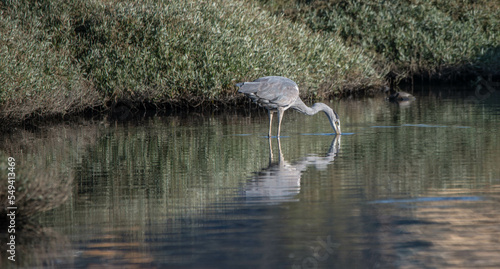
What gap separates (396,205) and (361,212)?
2.03 feet

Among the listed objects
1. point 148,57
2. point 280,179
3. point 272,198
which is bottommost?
point 272,198

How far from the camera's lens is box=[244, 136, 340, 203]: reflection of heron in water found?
430 inches

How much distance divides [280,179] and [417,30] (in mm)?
26608

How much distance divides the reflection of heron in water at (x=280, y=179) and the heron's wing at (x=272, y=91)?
71.9 inches

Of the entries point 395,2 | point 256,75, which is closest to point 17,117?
point 256,75

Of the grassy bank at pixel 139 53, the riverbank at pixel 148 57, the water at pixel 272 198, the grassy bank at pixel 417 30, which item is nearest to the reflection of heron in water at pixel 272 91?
the water at pixel 272 198

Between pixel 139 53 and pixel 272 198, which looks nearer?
pixel 272 198

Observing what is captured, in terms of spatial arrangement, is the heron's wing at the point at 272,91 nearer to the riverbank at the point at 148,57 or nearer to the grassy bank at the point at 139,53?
the riverbank at the point at 148,57

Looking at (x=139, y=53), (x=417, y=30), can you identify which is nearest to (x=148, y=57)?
(x=139, y=53)

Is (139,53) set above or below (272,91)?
above

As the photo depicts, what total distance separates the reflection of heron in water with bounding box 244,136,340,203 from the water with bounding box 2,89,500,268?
3cm

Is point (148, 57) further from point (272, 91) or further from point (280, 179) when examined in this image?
point (280, 179)

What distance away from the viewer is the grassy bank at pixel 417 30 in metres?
35.8

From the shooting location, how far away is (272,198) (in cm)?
1073
